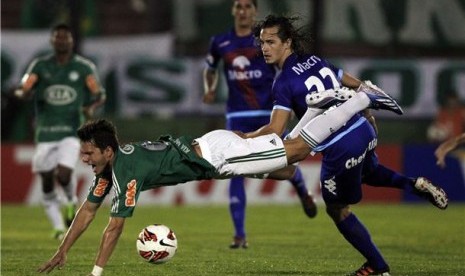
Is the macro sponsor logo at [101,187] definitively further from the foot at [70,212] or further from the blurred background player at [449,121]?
the blurred background player at [449,121]

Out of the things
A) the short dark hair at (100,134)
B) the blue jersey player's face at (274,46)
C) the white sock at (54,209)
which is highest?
the blue jersey player's face at (274,46)

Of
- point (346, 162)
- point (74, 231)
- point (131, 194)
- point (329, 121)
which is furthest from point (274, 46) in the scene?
point (74, 231)

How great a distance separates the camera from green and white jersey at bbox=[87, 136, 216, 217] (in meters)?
9.20

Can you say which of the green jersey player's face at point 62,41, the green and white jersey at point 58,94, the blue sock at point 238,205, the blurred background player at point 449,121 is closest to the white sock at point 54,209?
the green and white jersey at point 58,94

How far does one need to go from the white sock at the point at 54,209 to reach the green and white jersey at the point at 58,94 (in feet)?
2.30

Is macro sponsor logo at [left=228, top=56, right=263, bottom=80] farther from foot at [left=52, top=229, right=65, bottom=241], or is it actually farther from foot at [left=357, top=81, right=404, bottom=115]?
foot at [left=357, top=81, right=404, bottom=115]

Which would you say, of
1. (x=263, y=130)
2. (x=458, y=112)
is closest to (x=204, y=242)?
(x=263, y=130)

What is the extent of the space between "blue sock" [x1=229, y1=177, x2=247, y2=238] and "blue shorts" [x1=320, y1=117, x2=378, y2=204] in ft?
10.4

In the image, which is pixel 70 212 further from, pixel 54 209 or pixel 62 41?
pixel 62 41

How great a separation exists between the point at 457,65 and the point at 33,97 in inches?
417

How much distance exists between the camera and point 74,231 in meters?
9.48

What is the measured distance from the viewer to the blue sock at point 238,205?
1320cm

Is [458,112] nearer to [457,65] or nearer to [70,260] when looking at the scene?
[457,65]

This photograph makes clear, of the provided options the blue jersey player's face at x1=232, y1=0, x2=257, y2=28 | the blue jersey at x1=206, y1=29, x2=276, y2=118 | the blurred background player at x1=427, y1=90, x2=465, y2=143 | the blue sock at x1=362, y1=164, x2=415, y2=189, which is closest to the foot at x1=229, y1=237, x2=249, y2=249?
the blue jersey at x1=206, y1=29, x2=276, y2=118
